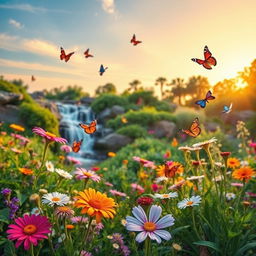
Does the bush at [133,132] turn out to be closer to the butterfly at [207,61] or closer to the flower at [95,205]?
the butterfly at [207,61]

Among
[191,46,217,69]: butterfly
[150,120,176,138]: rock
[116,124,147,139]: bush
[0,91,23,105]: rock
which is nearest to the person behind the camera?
[191,46,217,69]: butterfly

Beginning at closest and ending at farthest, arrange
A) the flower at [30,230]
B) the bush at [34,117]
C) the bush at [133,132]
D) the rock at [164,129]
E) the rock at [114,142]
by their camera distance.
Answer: the flower at [30,230] → the bush at [34,117] → the rock at [114,142] → the bush at [133,132] → the rock at [164,129]

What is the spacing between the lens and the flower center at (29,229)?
970 millimetres

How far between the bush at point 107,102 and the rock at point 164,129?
4743mm

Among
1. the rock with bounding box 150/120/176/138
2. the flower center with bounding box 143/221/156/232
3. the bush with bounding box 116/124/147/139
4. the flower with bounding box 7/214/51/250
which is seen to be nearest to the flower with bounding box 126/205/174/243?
the flower center with bounding box 143/221/156/232

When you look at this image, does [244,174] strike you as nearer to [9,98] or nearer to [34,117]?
[34,117]

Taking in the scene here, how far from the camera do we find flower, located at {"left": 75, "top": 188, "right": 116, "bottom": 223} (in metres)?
1.02

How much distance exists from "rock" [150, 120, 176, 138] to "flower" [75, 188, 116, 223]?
12432mm

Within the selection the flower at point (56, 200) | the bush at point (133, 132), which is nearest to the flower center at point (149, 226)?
the flower at point (56, 200)

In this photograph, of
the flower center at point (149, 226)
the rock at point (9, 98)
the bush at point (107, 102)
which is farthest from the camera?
the bush at point (107, 102)

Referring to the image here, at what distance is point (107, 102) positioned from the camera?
1936 centimetres

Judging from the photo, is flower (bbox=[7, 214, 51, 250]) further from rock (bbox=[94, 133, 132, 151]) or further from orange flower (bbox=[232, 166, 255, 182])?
rock (bbox=[94, 133, 132, 151])

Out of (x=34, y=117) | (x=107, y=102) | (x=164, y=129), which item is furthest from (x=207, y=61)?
(x=107, y=102)

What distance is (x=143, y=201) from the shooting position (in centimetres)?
133
